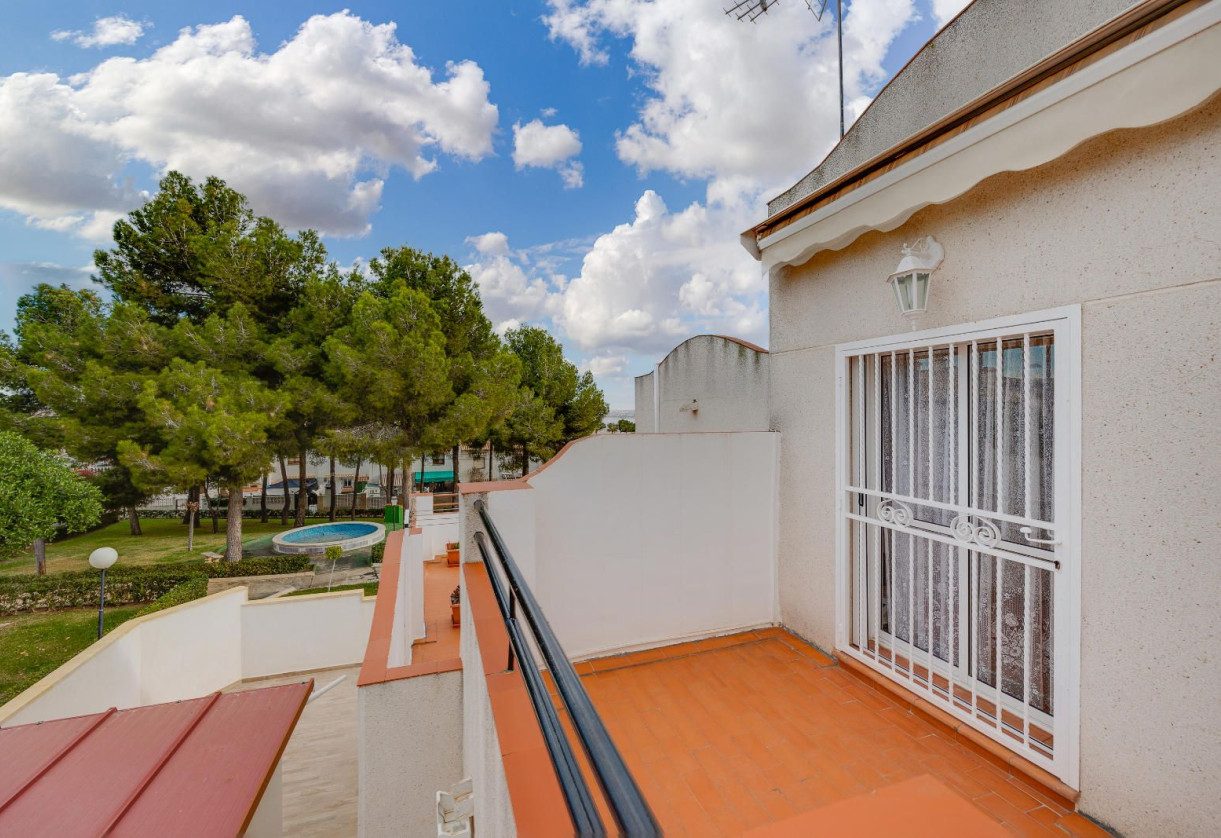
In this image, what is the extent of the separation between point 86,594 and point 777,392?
880 inches

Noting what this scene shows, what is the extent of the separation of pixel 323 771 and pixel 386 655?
9.21m

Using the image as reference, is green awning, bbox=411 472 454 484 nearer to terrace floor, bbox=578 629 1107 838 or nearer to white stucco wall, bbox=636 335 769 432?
white stucco wall, bbox=636 335 769 432

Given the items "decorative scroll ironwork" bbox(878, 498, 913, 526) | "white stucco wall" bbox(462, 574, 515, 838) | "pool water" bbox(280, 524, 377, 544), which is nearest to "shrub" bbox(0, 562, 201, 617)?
"pool water" bbox(280, 524, 377, 544)

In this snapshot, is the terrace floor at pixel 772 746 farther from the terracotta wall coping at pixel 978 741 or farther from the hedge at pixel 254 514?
the hedge at pixel 254 514

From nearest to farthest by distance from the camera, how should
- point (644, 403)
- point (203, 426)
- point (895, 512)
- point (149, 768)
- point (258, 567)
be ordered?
point (149, 768)
point (895, 512)
point (644, 403)
point (203, 426)
point (258, 567)

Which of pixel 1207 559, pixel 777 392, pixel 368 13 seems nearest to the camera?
pixel 1207 559

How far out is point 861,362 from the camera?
443 centimetres

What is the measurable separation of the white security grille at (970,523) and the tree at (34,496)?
21540mm

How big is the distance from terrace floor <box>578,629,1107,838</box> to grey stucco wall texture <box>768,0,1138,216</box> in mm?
4741

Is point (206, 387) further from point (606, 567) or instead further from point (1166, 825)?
point (1166, 825)

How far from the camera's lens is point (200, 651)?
41.8 ft

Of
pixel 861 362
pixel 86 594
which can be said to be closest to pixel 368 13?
pixel 861 362

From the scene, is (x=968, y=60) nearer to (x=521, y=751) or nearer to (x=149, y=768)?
(x=521, y=751)

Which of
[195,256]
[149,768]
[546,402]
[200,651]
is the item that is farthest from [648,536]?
[546,402]
